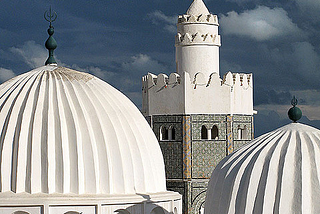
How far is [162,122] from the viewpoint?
78.3 ft

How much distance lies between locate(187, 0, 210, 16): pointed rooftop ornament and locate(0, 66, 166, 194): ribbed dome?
9.43 metres

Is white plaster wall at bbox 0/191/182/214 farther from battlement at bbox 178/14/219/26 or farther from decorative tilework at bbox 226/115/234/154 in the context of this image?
battlement at bbox 178/14/219/26

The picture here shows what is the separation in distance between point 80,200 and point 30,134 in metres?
1.48

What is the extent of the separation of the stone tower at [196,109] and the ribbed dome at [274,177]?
1240 cm

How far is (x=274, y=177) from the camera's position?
9750 mm

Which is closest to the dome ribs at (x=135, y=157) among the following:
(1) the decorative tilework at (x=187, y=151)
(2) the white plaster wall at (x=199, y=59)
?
(1) the decorative tilework at (x=187, y=151)

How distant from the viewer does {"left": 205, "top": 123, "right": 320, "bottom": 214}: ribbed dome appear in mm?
9477

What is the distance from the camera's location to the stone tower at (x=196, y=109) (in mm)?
23203

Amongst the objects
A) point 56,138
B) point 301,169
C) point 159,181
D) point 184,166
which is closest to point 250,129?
point 184,166

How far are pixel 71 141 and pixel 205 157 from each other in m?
9.80

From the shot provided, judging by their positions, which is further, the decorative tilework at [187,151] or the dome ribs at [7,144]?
the decorative tilework at [187,151]

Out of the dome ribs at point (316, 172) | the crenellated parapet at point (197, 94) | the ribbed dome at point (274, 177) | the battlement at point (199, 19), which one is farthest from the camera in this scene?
the battlement at point (199, 19)

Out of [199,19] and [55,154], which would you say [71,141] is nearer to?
[55,154]

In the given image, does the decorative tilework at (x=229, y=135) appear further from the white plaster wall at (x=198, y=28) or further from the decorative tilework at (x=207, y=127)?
the white plaster wall at (x=198, y=28)
